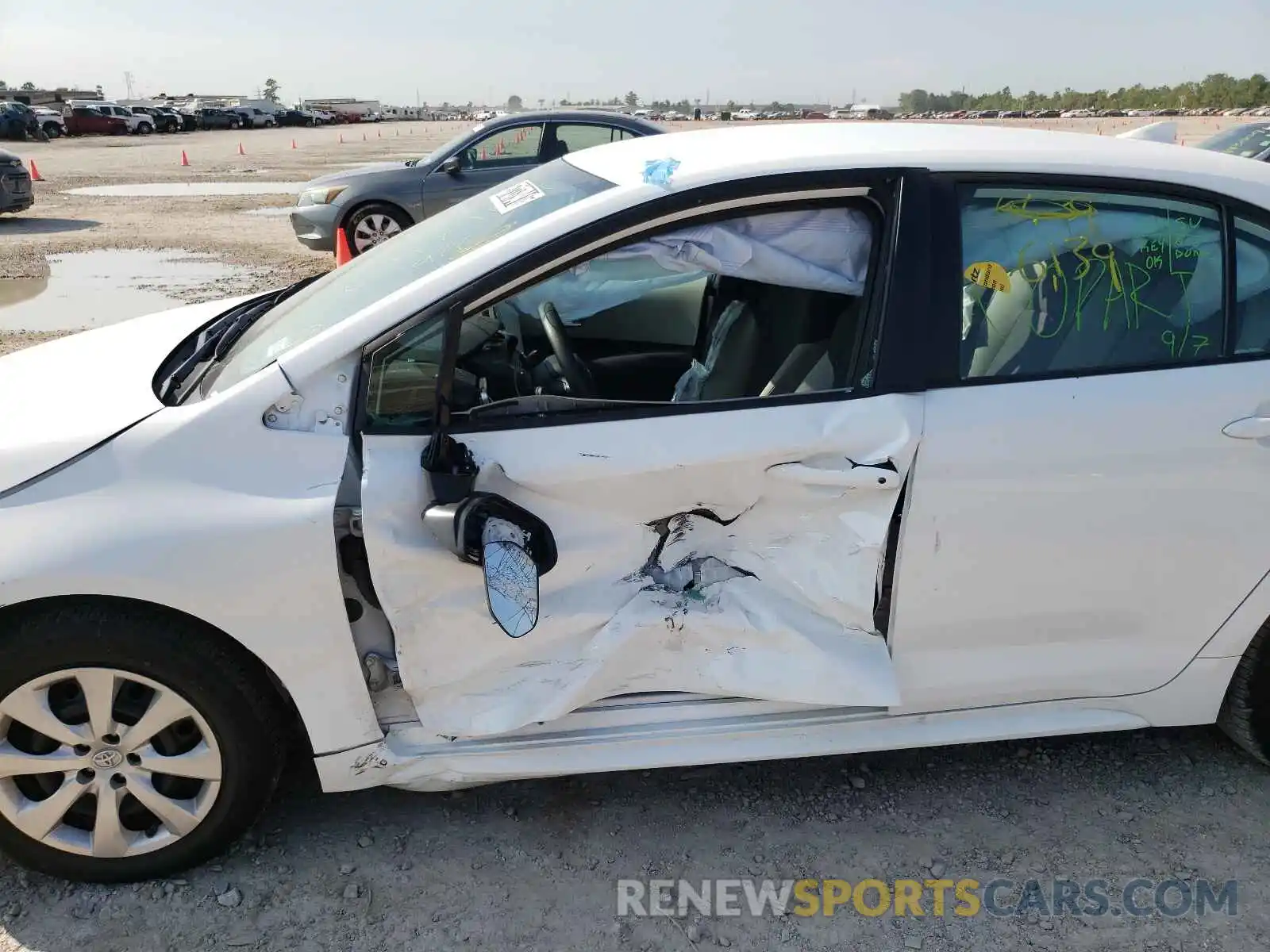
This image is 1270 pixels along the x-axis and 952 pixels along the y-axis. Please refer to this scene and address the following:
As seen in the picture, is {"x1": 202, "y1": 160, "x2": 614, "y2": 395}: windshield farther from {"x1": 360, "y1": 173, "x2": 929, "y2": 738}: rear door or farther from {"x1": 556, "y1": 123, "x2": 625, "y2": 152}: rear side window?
{"x1": 556, "y1": 123, "x2": 625, "y2": 152}: rear side window

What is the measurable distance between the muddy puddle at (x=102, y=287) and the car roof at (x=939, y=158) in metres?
6.41

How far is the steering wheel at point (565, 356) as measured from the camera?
2.71m

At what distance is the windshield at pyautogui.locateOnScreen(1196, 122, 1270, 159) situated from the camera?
8891 mm

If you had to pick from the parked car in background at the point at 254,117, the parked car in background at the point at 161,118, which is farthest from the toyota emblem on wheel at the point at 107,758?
the parked car in background at the point at 254,117

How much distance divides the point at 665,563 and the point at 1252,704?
5.31 ft

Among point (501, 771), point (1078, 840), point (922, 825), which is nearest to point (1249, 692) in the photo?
point (1078, 840)

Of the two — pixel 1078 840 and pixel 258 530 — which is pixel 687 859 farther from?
pixel 258 530

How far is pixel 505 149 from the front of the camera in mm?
9508

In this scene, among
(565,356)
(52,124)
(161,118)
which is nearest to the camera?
(565,356)

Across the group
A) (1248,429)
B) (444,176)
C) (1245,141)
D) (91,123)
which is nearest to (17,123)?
(91,123)

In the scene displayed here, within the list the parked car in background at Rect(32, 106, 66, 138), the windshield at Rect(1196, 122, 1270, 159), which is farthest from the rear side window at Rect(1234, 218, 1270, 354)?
the parked car in background at Rect(32, 106, 66, 138)

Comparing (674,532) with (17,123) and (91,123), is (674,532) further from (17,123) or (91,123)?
(91,123)

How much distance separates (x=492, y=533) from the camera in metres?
1.95

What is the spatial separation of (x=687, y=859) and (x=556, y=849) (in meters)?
0.33
